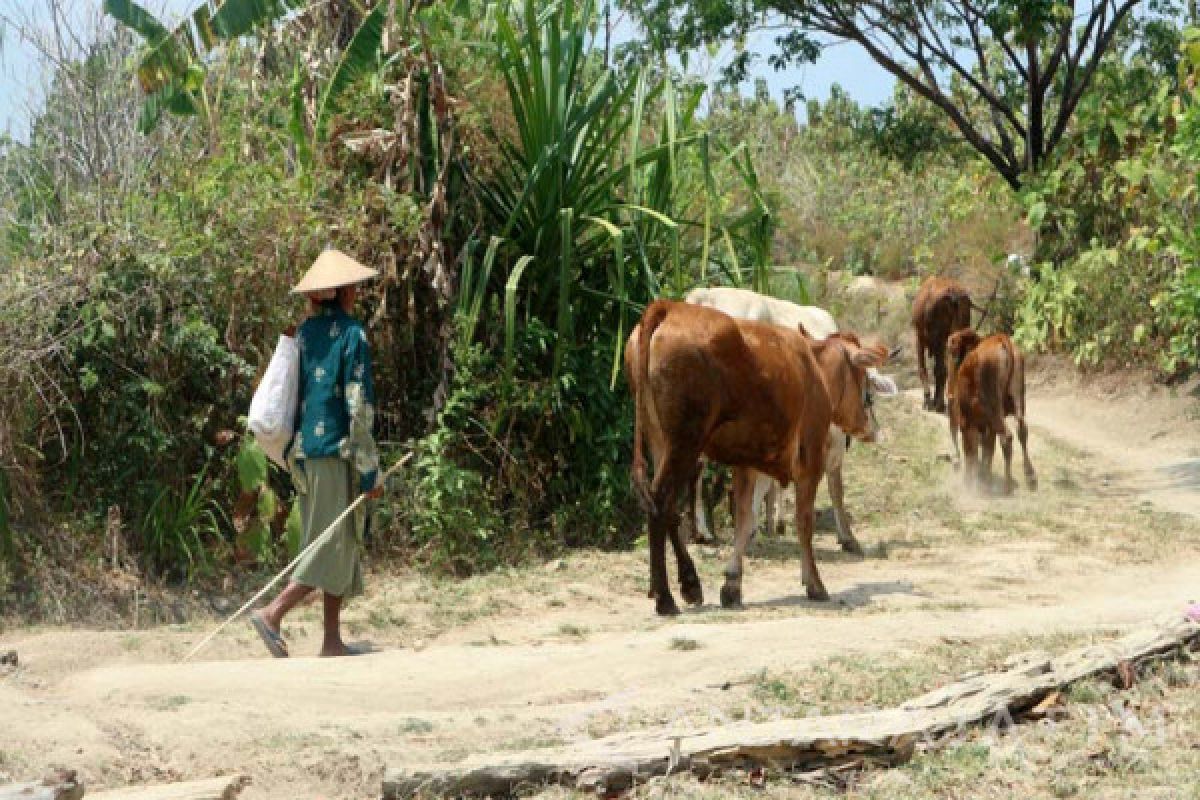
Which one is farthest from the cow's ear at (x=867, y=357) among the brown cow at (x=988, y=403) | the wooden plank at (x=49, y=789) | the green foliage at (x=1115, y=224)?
the green foliage at (x=1115, y=224)

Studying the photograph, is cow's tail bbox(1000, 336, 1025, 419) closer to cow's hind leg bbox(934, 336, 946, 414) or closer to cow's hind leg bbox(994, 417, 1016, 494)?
cow's hind leg bbox(994, 417, 1016, 494)

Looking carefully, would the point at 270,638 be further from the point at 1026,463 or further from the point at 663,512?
the point at 1026,463

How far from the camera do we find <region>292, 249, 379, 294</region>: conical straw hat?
832 centimetres

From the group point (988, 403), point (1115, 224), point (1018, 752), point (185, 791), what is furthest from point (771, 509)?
point (1115, 224)

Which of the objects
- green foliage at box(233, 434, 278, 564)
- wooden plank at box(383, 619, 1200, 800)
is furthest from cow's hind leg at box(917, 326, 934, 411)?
wooden plank at box(383, 619, 1200, 800)

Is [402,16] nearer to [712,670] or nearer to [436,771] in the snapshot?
[712,670]

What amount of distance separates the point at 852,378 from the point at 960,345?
16.5 ft

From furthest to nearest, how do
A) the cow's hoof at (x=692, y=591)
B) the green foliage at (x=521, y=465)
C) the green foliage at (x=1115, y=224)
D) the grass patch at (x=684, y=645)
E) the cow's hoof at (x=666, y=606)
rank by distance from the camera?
the green foliage at (x=1115, y=224)
the green foliage at (x=521, y=465)
the cow's hoof at (x=692, y=591)
the cow's hoof at (x=666, y=606)
the grass patch at (x=684, y=645)

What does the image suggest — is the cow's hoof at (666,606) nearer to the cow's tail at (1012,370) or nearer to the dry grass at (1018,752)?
the dry grass at (1018,752)

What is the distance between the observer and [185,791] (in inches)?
204

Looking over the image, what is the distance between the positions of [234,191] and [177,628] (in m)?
3.34

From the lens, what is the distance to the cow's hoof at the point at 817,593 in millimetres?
10203

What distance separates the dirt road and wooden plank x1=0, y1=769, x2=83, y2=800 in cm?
52

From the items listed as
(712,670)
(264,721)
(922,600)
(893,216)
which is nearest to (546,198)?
(922,600)
